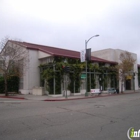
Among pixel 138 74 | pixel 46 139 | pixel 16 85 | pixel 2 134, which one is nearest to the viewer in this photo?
pixel 46 139

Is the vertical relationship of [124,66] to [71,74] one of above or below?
above

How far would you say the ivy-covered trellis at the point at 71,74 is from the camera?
73.3 feet

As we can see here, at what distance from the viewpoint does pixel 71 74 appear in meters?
24.0

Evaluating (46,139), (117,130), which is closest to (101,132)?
(117,130)

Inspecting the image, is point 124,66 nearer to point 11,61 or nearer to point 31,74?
point 31,74

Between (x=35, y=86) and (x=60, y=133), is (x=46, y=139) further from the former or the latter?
(x=35, y=86)

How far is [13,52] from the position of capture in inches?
902

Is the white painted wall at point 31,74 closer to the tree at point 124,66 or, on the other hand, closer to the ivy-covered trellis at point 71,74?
the ivy-covered trellis at point 71,74

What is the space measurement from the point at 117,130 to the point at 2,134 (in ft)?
13.7

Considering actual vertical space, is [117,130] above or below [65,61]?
below

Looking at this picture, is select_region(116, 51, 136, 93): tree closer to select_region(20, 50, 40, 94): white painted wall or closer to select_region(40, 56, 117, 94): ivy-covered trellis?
select_region(40, 56, 117, 94): ivy-covered trellis

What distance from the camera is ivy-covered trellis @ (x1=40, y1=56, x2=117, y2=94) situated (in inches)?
880

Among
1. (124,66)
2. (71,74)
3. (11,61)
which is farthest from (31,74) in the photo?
(124,66)

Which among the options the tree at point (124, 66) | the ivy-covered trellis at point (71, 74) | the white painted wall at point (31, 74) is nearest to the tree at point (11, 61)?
the white painted wall at point (31, 74)
